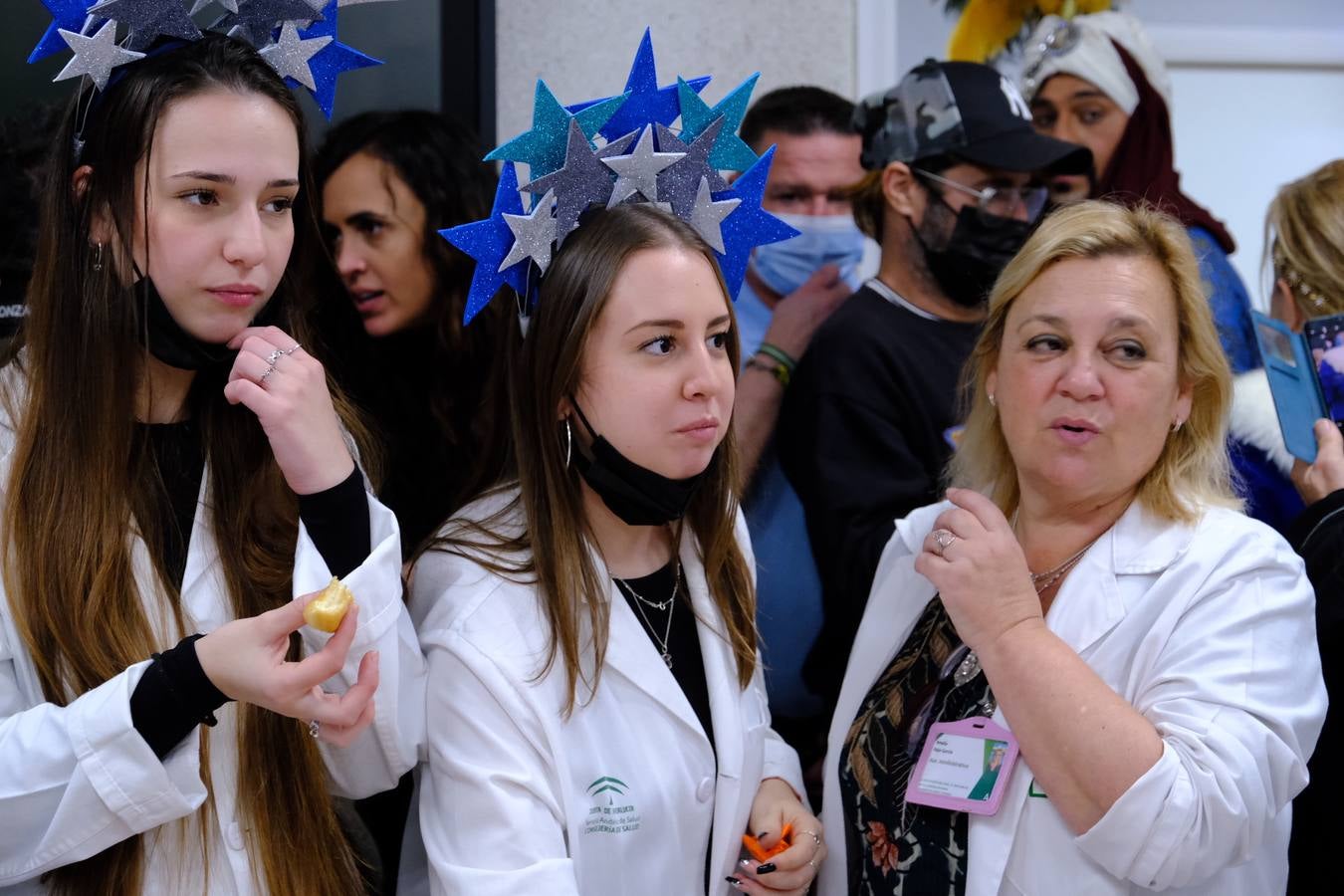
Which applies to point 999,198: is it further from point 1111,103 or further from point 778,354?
point 1111,103

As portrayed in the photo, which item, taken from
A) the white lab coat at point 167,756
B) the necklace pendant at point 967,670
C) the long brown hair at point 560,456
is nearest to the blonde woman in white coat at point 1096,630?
the necklace pendant at point 967,670

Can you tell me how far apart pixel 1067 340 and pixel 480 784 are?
3.67 ft

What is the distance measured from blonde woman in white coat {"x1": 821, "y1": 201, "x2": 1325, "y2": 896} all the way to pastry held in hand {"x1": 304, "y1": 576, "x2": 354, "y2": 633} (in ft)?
2.93

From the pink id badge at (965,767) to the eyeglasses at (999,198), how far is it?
51.2 inches

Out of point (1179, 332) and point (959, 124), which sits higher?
point (959, 124)

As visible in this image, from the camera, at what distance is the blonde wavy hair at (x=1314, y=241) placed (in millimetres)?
2793

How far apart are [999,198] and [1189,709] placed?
1411 millimetres

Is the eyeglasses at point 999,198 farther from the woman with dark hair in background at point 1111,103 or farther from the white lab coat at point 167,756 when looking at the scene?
the white lab coat at point 167,756

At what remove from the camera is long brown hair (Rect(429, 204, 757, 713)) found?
201 centimetres

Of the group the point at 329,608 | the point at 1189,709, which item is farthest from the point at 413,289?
the point at 1189,709

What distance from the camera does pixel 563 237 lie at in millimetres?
2123

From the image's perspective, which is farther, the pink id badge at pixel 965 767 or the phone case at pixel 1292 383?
the phone case at pixel 1292 383

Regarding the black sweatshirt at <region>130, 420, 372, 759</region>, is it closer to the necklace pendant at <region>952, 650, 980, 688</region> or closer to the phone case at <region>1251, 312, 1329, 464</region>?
the necklace pendant at <region>952, 650, 980, 688</region>

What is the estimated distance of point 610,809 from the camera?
1.96m
